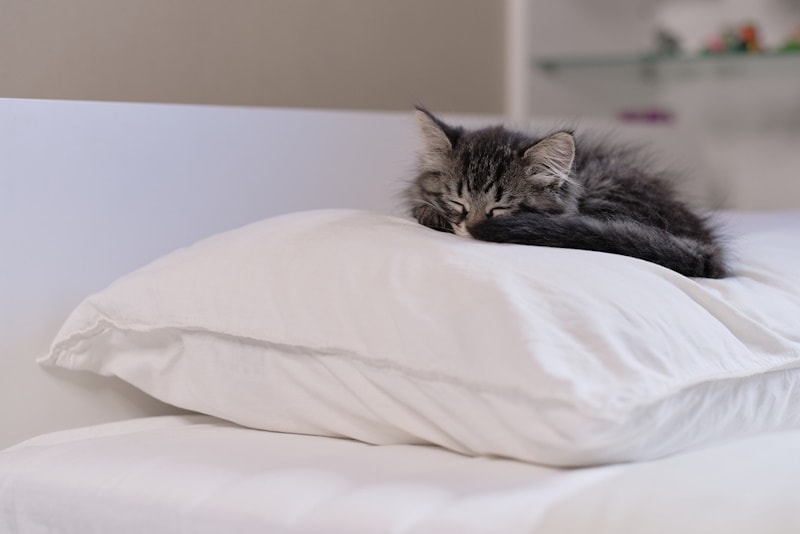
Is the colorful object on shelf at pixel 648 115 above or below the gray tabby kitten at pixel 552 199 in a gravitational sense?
below

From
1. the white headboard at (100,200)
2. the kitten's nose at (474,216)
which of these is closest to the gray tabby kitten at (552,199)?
the kitten's nose at (474,216)

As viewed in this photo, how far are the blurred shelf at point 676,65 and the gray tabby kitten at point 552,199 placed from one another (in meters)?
1.78

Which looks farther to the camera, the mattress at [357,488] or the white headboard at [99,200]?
the white headboard at [99,200]

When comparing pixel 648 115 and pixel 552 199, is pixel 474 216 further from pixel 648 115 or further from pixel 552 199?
pixel 648 115

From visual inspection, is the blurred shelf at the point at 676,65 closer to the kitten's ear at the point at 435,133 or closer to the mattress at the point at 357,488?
the kitten's ear at the point at 435,133

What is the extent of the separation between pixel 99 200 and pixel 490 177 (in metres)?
0.56

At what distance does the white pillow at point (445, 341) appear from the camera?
3.50ft

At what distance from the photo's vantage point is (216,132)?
1750 millimetres

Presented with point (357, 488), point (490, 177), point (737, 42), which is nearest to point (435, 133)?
point (490, 177)

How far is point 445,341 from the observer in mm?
1123

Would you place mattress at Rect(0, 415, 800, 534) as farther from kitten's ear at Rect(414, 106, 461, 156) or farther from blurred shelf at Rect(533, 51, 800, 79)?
blurred shelf at Rect(533, 51, 800, 79)

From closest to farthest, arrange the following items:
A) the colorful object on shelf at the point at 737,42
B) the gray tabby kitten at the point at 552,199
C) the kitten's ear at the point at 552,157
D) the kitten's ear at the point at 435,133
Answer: the gray tabby kitten at the point at 552,199 → the kitten's ear at the point at 552,157 → the kitten's ear at the point at 435,133 → the colorful object on shelf at the point at 737,42

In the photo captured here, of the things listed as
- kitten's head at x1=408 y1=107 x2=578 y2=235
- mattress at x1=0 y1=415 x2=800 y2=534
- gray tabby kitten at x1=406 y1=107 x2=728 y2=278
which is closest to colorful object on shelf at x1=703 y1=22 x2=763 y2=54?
gray tabby kitten at x1=406 y1=107 x2=728 y2=278

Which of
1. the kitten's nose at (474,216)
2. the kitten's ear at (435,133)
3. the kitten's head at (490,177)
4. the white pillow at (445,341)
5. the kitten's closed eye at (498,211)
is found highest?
the kitten's ear at (435,133)
